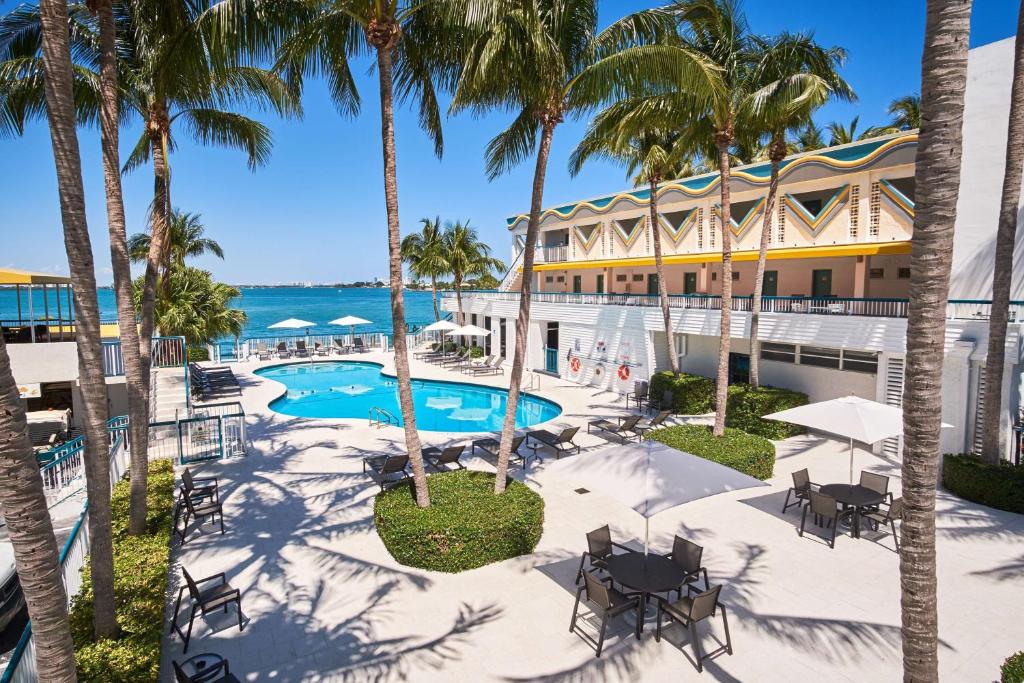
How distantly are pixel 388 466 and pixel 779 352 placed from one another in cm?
1389

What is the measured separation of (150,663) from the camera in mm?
5887

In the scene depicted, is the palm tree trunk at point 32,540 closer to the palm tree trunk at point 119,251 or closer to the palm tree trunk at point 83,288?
the palm tree trunk at point 83,288

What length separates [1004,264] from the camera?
11.0 meters

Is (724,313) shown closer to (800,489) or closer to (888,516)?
(800,489)

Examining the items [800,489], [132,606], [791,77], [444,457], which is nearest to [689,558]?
[800,489]

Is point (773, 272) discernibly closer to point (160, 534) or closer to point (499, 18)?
point (499, 18)

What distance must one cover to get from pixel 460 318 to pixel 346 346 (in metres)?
7.66

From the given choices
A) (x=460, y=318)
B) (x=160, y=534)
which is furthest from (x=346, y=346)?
(x=160, y=534)

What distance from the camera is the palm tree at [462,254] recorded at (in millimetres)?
33594

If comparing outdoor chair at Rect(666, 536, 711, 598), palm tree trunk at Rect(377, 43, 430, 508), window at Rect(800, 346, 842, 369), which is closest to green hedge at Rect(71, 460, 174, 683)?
palm tree trunk at Rect(377, 43, 430, 508)

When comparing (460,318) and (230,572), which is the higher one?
(460,318)

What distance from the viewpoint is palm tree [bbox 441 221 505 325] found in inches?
1323

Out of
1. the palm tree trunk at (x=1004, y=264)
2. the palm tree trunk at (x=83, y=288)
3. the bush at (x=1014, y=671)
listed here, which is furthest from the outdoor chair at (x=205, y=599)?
the palm tree trunk at (x=1004, y=264)

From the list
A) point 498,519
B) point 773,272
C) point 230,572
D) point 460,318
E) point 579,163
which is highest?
point 579,163
